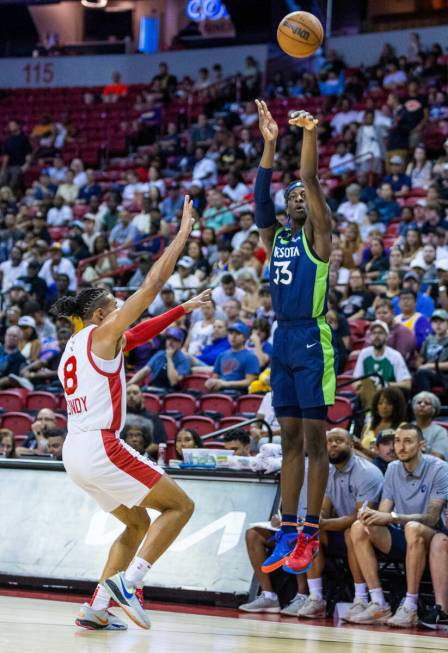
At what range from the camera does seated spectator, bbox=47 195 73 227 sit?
857 inches

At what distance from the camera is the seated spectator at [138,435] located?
10469mm

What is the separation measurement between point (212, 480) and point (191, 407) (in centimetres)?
398

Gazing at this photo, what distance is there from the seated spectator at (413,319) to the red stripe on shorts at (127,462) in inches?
248

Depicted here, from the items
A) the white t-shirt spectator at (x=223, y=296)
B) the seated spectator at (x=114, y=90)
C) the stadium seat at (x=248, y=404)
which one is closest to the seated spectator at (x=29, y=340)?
the white t-shirt spectator at (x=223, y=296)

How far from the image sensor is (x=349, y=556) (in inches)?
331

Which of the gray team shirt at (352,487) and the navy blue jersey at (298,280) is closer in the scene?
the navy blue jersey at (298,280)

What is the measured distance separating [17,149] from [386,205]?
436 inches

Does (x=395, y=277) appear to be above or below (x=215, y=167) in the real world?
below

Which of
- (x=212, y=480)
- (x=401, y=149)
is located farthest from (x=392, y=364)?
(x=401, y=149)

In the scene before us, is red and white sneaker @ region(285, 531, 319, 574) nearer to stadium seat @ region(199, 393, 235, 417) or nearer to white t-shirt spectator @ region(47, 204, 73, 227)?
stadium seat @ region(199, 393, 235, 417)

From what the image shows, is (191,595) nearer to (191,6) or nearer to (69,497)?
(69,497)

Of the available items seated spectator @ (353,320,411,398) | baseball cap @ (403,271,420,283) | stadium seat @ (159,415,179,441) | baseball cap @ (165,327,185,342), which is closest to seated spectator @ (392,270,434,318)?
baseball cap @ (403,271,420,283)

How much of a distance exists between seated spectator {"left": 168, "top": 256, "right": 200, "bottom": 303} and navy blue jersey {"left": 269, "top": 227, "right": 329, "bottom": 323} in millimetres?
8826

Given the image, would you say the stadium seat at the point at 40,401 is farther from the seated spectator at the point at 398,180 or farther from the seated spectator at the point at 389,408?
the seated spectator at the point at 398,180
